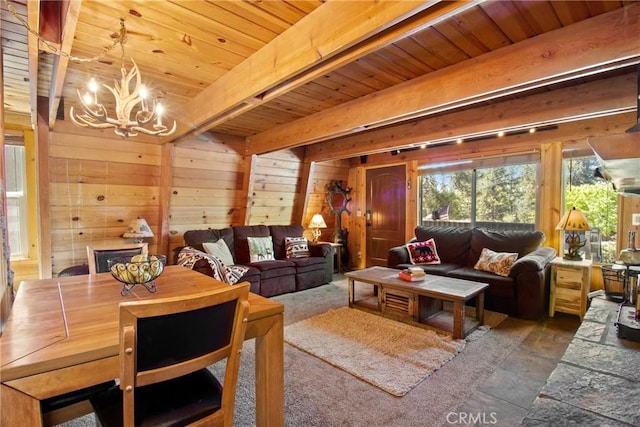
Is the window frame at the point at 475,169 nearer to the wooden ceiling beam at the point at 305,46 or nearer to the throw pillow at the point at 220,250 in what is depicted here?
the throw pillow at the point at 220,250

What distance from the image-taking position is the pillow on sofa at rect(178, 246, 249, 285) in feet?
11.7

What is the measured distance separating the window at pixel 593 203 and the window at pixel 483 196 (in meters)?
0.39

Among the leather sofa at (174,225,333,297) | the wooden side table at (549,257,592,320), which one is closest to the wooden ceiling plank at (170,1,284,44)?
the leather sofa at (174,225,333,297)

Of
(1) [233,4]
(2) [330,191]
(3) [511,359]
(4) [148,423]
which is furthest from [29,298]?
(2) [330,191]

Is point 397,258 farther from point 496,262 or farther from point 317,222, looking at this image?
point 317,222

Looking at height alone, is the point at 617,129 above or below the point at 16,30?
below

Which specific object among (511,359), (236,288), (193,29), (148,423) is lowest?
(511,359)

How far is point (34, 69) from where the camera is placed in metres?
2.14

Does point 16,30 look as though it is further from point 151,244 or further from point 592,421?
point 592,421

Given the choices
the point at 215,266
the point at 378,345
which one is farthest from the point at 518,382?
the point at 215,266

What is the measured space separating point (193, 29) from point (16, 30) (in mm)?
1161

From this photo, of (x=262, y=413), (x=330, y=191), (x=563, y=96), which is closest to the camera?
(x=262, y=413)

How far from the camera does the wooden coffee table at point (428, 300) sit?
2.94 m

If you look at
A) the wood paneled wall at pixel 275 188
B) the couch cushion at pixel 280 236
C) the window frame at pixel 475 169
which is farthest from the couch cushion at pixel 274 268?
the window frame at pixel 475 169
